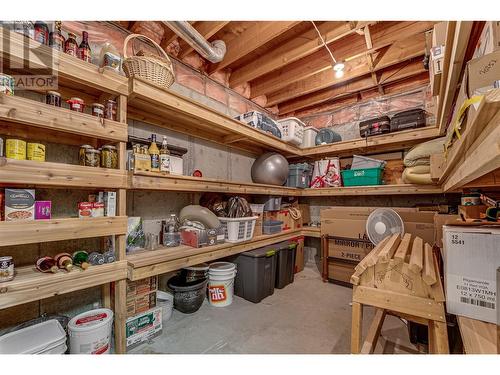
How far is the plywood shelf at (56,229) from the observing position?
117cm

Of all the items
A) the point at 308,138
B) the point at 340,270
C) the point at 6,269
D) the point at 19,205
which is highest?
the point at 308,138

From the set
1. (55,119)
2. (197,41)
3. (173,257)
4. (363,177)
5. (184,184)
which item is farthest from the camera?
(363,177)

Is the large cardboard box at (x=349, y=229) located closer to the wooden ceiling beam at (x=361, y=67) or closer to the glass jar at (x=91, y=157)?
the wooden ceiling beam at (x=361, y=67)

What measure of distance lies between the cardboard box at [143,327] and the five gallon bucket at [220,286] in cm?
61

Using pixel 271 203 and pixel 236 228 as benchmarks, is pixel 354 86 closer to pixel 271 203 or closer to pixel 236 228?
pixel 271 203

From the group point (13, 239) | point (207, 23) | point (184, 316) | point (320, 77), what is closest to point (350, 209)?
point (320, 77)

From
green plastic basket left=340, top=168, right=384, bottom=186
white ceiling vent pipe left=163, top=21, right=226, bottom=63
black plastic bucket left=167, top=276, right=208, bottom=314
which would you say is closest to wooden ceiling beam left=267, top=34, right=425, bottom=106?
green plastic basket left=340, top=168, right=384, bottom=186

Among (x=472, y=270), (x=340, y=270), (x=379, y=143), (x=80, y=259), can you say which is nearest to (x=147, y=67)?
(x=80, y=259)

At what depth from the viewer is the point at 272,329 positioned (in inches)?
74.0

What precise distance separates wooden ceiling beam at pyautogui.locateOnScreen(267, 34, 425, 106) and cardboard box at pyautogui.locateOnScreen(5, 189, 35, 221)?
3.31m

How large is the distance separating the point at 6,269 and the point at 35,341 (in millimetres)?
445

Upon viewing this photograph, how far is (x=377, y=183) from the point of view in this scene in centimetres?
298

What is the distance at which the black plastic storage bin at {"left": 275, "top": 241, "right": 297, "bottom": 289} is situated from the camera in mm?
2781

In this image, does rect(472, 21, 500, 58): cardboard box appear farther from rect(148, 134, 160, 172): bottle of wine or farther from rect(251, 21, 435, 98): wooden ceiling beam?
rect(148, 134, 160, 172): bottle of wine
